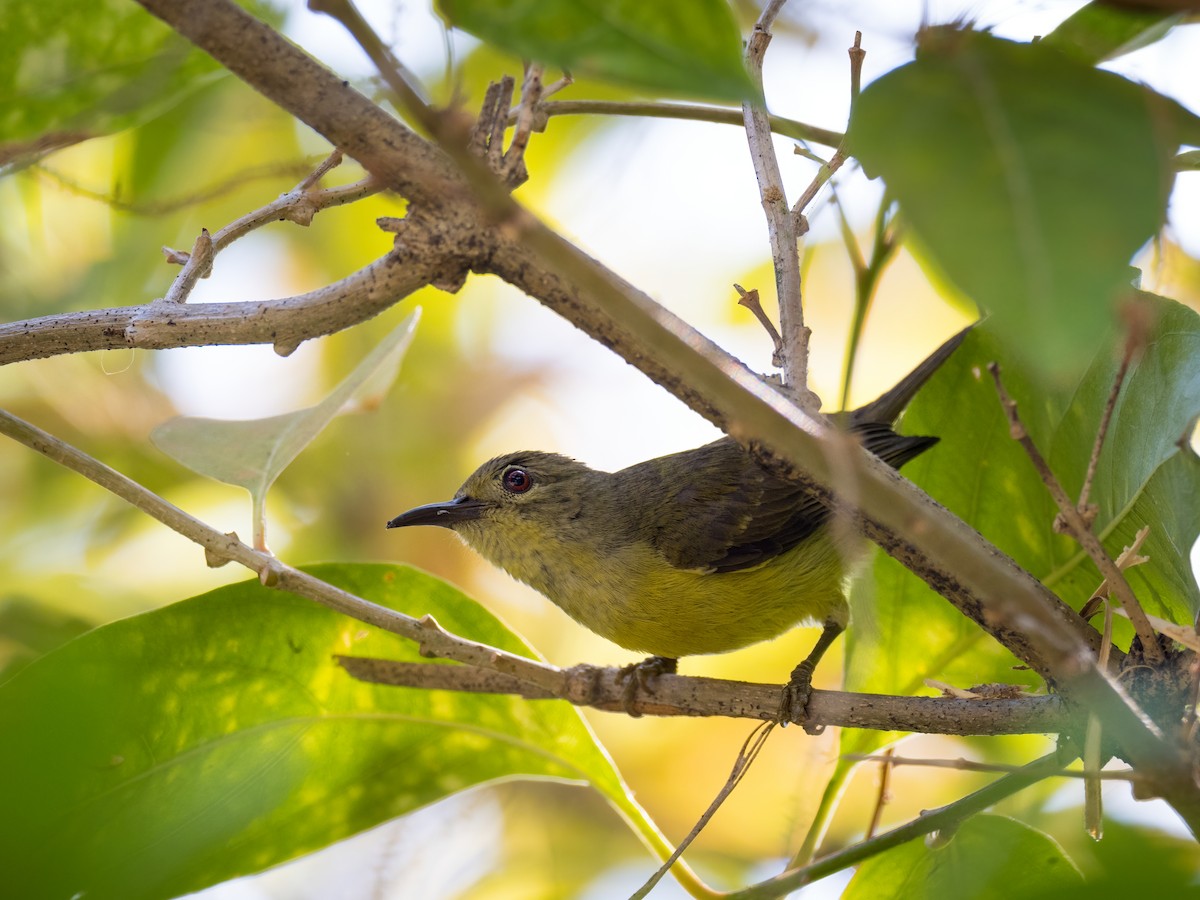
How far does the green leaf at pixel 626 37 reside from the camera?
1.02 meters

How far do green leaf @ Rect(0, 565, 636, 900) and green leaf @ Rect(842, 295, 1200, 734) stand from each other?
0.83m

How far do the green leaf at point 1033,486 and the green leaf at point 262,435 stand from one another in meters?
1.30

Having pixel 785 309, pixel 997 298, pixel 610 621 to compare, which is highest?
pixel 610 621

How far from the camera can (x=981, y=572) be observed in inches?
39.9

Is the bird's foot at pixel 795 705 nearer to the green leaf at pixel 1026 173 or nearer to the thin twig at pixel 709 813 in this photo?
the thin twig at pixel 709 813

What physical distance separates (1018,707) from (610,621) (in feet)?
5.45

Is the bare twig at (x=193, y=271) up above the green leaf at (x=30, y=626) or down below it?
below

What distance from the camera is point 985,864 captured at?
1887mm

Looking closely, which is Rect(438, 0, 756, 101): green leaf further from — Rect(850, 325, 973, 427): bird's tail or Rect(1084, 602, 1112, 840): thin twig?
Rect(850, 325, 973, 427): bird's tail

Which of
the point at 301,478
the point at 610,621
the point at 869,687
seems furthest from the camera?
the point at 301,478

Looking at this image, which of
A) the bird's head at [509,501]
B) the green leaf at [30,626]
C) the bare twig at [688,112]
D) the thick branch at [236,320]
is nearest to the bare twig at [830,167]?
the bare twig at [688,112]

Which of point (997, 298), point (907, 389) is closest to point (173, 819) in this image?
point (997, 298)

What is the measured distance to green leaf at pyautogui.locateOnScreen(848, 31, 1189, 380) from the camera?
0.86 meters

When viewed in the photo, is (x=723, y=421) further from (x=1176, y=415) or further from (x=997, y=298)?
(x=1176, y=415)
